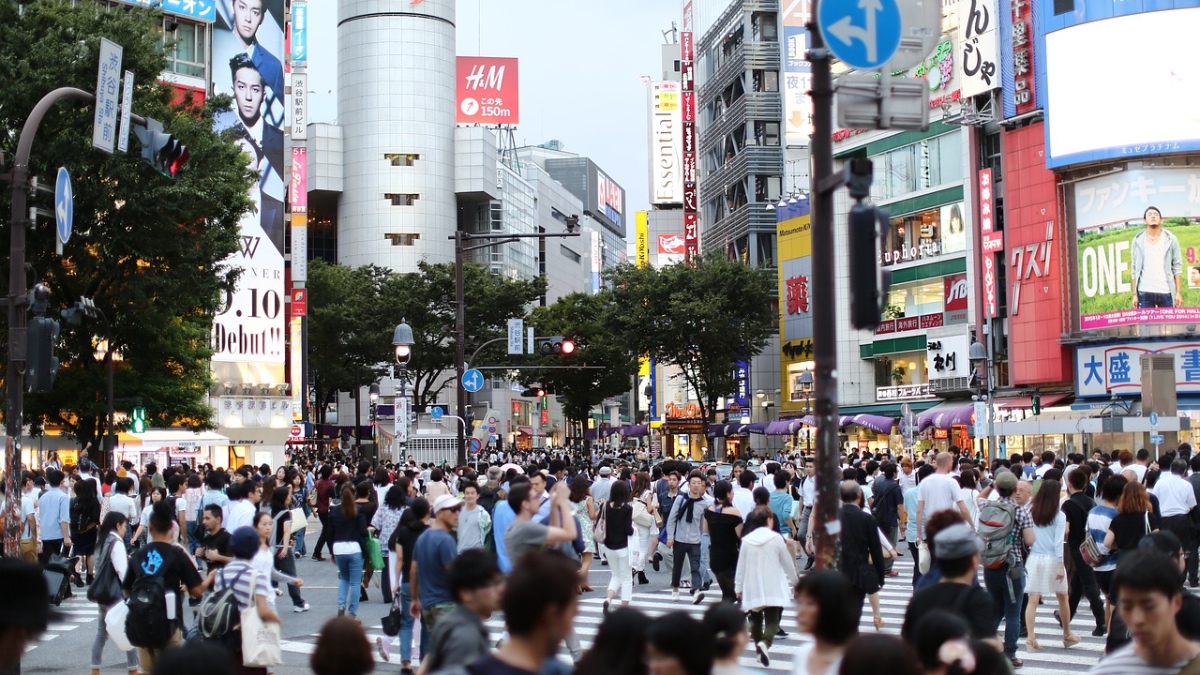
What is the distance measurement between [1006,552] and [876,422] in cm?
4401

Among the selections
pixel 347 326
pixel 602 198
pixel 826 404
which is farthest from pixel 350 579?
pixel 602 198

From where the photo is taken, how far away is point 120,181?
27516mm

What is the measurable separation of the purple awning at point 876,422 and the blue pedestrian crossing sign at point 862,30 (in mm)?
47664

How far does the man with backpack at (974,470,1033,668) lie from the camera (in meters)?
12.4

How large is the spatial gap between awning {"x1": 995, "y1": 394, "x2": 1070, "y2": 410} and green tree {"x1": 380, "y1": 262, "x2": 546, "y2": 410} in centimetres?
2062

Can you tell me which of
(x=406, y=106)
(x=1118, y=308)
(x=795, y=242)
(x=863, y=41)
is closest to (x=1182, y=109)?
(x=1118, y=308)

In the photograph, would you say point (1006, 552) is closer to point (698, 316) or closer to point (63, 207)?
point (63, 207)

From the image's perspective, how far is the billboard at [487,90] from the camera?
108438 mm

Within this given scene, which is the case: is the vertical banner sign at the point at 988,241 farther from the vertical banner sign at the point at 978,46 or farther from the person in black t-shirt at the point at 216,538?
the person in black t-shirt at the point at 216,538

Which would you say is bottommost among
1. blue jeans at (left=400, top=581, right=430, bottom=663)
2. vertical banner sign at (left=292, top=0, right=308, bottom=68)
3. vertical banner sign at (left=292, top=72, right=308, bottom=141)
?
blue jeans at (left=400, top=581, right=430, bottom=663)

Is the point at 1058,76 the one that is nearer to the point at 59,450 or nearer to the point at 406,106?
the point at 59,450

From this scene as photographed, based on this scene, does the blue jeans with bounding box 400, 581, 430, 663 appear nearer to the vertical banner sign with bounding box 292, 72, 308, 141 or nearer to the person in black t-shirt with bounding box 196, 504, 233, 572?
the person in black t-shirt with bounding box 196, 504, 233, 572

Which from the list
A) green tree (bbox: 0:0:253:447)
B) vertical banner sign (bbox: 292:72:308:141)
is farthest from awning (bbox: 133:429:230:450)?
vertical banner sign (bbox: 292:72:308:141)

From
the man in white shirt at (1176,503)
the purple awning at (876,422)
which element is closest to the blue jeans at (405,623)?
the man in white shirt at (1176,503)
